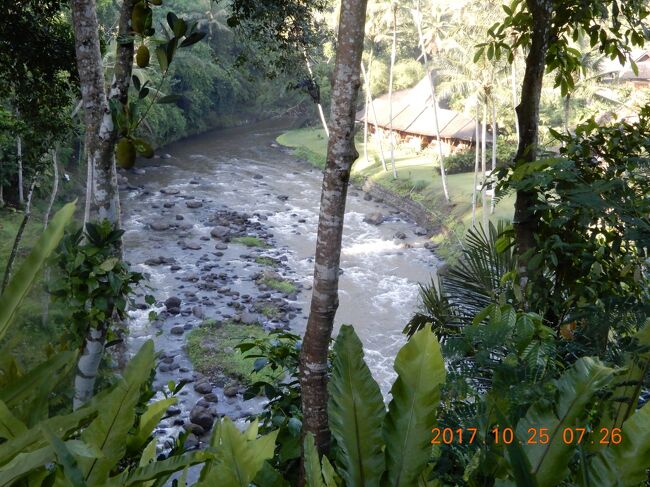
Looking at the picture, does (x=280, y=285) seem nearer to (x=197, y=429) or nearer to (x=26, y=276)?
(x=197, y=429)

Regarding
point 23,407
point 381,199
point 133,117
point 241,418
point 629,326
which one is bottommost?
point 241,418

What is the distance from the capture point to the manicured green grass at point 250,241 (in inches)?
710

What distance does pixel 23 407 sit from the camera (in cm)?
231

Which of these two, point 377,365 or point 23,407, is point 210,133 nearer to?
point 377,365

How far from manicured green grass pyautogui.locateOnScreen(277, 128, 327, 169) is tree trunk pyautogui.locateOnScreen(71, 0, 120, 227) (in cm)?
2280

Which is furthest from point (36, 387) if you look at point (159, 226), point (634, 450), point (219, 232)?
point (159, 226)

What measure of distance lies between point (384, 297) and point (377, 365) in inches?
131

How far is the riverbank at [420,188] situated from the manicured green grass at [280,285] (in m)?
4.75

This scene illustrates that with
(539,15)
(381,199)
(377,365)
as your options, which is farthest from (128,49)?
(381,199)

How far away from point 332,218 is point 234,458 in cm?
121

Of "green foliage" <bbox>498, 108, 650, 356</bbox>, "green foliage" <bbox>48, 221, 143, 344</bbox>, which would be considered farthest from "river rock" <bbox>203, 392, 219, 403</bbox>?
"green foliage" <bbox>498, 108, 650, 356</bbox>

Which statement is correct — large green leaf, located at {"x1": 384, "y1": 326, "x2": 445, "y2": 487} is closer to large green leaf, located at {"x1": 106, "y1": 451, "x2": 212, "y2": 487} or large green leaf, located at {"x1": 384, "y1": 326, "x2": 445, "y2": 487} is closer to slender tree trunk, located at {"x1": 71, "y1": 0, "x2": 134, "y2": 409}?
large green leaf, located at {"x1": 106, "y1": 451, "x2": 212, "y2": 487}

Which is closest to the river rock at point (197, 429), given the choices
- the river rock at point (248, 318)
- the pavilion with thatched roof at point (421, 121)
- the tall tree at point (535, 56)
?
the river rock at point (248, 318)
